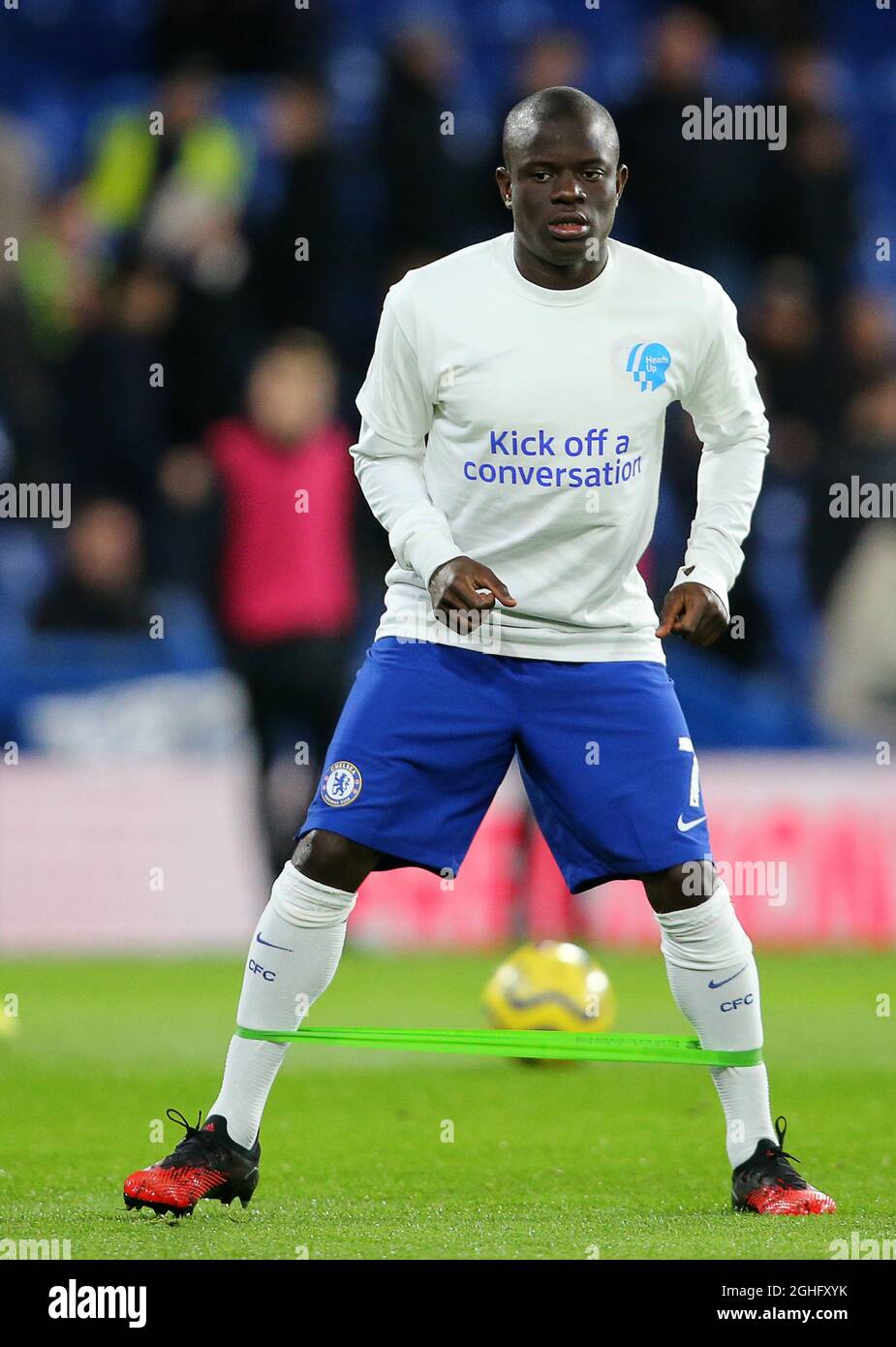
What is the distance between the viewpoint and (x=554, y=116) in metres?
4.34

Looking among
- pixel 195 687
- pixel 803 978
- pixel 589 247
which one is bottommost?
pixel 803 978

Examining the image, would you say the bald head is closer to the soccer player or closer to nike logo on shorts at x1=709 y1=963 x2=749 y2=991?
the soccer player

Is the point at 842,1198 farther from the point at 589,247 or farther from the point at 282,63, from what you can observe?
the point at 282,63

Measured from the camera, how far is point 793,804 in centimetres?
1030

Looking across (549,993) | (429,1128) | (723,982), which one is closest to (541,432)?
(723,982)

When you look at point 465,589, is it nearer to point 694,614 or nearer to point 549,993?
point 694,614

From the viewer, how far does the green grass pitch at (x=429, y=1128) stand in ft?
13.6

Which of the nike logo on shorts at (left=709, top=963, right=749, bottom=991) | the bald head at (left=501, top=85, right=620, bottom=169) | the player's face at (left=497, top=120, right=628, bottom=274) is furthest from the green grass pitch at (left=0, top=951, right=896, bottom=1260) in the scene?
the bald head at (left=501, top=85, right=620, bottom=169)

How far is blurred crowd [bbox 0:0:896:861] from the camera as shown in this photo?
32.6 ft

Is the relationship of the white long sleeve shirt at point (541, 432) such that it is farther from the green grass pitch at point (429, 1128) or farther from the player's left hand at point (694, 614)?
the green grass pitch at point (429, 1128)

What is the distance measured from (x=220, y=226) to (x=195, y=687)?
2.51 m

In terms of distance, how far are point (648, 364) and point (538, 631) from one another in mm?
588

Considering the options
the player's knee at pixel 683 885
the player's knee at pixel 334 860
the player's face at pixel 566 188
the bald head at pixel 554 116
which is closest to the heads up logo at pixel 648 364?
the player's face at pixel 566 188

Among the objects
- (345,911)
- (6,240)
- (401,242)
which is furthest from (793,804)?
(345,911)
